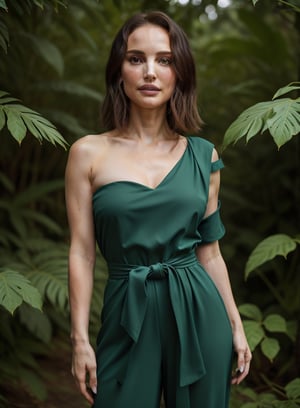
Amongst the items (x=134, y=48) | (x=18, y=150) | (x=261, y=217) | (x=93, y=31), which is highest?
(x=134, y=48)

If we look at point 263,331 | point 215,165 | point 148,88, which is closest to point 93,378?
point 215,165

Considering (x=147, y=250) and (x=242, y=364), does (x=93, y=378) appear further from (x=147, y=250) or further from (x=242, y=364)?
(x=242, y=364)

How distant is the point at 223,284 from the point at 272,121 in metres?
0.64

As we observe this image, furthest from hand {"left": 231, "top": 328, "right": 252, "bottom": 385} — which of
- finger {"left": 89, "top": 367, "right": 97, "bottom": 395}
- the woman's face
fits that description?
the woman's face

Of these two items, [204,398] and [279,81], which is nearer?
[204,398]

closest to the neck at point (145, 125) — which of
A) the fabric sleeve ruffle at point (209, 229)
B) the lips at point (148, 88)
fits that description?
the lips at point (148, 88)

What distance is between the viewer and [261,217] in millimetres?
5102

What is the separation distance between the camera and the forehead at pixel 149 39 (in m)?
2.15

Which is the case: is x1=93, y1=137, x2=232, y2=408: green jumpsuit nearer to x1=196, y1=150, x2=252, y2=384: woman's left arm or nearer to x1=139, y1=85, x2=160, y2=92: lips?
x1=196, y1=150, x2=252, y2=384: woman's left arm

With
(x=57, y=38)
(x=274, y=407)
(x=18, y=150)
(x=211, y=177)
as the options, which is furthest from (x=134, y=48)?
(x=57, y=38)

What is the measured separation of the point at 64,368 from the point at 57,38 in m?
2.57

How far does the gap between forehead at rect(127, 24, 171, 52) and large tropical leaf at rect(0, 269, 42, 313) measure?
99 centimetres

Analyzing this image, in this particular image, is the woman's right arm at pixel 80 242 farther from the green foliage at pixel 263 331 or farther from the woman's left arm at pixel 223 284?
the green foliage at pixel 263 331

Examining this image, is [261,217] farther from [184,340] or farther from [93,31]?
[184,340]
